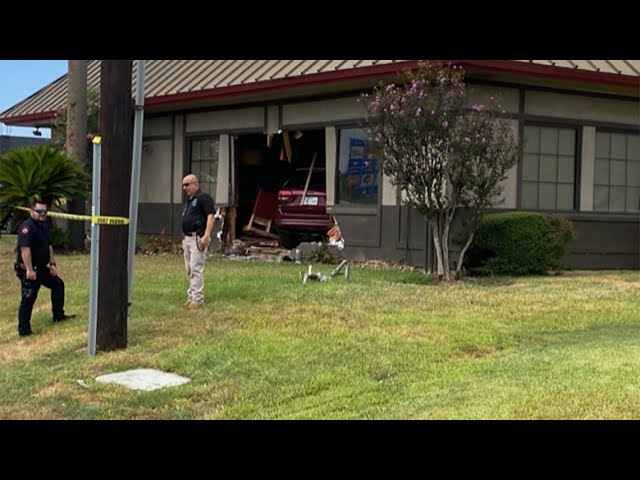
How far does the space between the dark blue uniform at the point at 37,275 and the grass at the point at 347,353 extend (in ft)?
0.81

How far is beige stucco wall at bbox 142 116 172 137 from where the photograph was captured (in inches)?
761

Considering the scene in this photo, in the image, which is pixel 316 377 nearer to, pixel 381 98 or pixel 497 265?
pixel 381 98

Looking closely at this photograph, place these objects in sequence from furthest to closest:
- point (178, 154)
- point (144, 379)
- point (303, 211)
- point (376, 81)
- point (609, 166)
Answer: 1. point (178, 154)
2. point (303, 211)
3. point (609, 166)
4. point (376, 81)
5. point (144, 379)

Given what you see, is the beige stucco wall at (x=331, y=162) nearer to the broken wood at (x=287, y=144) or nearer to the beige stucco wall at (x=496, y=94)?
the broken wood at (x=287, y=144)

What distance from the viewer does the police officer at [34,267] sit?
9102 millimetres

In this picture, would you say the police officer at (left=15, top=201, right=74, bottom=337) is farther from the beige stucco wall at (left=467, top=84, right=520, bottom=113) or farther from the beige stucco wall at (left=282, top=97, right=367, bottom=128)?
the beige stucco wall at (left=467, top=84, right=520, bottom=113)

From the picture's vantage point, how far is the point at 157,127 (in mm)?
19594

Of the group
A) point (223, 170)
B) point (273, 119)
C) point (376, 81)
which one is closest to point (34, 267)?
point (376, 81)

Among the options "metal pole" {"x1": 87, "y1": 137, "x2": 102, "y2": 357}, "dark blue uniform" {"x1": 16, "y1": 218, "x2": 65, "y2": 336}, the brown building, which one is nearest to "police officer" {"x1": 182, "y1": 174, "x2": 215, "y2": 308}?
"dark blue uniform" {"x1": 16, "y1": 218, "x2": 65, "y2": 336}

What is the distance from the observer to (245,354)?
7.43 metres

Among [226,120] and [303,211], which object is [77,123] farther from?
[303,211]

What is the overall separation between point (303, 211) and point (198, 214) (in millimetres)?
6438

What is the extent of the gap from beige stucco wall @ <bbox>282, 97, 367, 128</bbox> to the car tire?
7.54 ft
